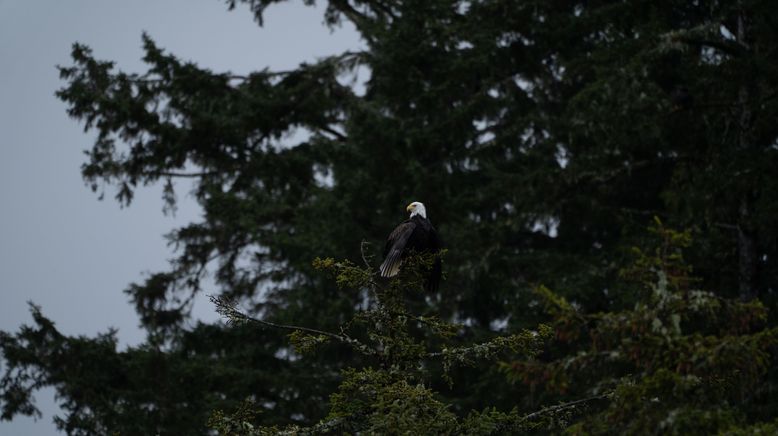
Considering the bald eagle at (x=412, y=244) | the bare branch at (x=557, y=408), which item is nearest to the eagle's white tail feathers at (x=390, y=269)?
the bald eagle at (x=412, y=244)

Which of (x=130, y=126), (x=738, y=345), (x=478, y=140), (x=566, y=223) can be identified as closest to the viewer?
(x=738, y=345)

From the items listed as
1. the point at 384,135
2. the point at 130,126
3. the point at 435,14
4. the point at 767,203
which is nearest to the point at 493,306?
the point at 384,135

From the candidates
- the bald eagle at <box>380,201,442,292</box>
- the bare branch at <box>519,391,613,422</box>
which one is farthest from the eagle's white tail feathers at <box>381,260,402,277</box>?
the bare branch at <box>519,391,613,422</box>

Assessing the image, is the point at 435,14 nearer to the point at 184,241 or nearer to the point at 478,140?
the point at 478,140

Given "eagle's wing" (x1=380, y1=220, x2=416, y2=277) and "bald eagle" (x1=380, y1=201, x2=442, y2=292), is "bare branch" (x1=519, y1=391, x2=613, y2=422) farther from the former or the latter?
"bald eagle" (x1=380, y1=201, x2=442, y2=292)

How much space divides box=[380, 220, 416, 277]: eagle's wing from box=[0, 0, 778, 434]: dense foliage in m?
2.43

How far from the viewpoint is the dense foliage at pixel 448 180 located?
14898mm

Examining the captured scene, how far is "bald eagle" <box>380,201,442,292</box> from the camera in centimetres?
938

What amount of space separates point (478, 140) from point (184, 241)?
657 cm

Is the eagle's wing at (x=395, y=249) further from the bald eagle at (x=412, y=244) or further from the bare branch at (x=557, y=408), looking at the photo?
the bare branch at (x=557, y=408)

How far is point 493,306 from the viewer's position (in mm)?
19203

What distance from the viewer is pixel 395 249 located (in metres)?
9.60

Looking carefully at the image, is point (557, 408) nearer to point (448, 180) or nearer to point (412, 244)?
point (412, 244)

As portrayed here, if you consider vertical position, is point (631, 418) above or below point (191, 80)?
below
